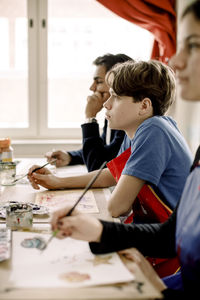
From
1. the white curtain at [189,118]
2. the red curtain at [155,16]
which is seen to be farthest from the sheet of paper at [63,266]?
the red curtain at [155,16]

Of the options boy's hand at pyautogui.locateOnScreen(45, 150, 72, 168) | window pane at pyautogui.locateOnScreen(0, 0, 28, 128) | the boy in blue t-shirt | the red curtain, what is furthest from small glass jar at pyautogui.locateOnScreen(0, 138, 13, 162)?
the red curtain

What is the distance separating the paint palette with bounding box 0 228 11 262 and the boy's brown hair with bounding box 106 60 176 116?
2.18 feet

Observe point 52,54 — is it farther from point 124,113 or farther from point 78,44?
point 124,113

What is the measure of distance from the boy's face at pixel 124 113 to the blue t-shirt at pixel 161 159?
0.11m

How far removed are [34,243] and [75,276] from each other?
19cm

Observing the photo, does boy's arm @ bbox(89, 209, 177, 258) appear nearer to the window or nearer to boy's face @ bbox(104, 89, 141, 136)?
boy's face @ bbox(104, 89, 141, 136)

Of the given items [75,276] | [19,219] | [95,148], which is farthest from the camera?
[95,148]

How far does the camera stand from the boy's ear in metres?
1.33

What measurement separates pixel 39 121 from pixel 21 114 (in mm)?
150

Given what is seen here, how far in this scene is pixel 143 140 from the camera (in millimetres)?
1178

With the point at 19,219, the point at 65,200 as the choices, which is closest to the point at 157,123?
the point at 65,200

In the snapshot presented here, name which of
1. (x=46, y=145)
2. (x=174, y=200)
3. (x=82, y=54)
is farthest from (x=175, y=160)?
(x=82, y=54)

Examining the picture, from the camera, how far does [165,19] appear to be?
260 centimetres

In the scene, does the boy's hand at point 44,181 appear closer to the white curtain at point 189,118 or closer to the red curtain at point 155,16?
the white curtain at point 189,118
